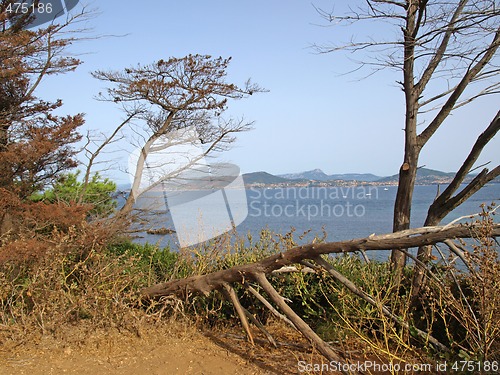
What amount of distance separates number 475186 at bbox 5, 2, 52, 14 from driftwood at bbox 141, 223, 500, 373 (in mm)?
6053

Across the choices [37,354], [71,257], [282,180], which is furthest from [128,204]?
[282,180]

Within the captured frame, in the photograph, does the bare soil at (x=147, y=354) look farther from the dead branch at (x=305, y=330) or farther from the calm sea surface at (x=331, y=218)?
the calm sea surface at (x=331, y=218)

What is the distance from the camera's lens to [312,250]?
4.17 metres

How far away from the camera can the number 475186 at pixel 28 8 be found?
8391mm

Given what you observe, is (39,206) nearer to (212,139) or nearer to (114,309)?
(114,309)

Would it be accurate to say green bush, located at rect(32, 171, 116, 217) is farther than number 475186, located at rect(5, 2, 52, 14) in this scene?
Yes

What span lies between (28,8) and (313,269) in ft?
24.6

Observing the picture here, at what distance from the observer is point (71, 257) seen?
675 centimetres

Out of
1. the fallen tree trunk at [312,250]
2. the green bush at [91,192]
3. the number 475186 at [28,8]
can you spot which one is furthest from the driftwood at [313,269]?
the number 475186 at [28,8]

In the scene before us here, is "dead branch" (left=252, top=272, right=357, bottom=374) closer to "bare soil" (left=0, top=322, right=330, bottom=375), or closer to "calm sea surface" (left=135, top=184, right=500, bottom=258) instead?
"bare soil" (left=0, top=322, right=330, bottom=375)

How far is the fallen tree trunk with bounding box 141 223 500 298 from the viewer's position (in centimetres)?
361

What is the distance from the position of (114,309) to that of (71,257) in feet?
7.43

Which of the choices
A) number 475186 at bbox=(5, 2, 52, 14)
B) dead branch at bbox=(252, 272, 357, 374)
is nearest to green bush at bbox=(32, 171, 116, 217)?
number 475186 at bbox=(5, 2, 52, 14)

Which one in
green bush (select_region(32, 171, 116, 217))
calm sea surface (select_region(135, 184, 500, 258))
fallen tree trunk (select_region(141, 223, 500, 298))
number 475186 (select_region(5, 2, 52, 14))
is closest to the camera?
fallen tree trunk (select_region(141, 223, 500, 298))
